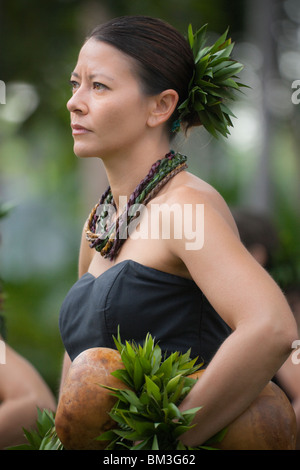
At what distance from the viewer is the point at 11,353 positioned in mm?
4109

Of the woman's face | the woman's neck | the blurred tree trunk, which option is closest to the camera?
the woman's face

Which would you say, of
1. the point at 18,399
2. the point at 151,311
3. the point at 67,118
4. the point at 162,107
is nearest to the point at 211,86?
the point at 162,107

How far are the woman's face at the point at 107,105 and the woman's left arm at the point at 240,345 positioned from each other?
0.73 m

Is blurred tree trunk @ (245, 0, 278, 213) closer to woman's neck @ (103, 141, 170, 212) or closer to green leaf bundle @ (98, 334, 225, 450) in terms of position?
woman's neck @ (103, 141, 170, 212)

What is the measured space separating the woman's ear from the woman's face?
4 centimetres

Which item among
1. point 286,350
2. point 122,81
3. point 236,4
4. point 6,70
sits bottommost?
point 286,350

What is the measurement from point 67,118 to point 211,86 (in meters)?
11.9

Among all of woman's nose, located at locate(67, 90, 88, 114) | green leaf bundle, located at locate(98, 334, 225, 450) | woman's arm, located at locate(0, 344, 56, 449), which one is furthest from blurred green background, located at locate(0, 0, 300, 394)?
green leaf bundle, located at locate(98, 334, 225, 450)

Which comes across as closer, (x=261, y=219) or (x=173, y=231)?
(x=173, y=231)

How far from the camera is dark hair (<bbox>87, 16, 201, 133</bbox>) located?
9.31ft

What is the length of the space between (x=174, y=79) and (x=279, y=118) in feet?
44.7

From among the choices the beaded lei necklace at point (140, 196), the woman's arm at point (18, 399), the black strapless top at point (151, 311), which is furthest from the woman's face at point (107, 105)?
the woman's arm at point (18, 399)
